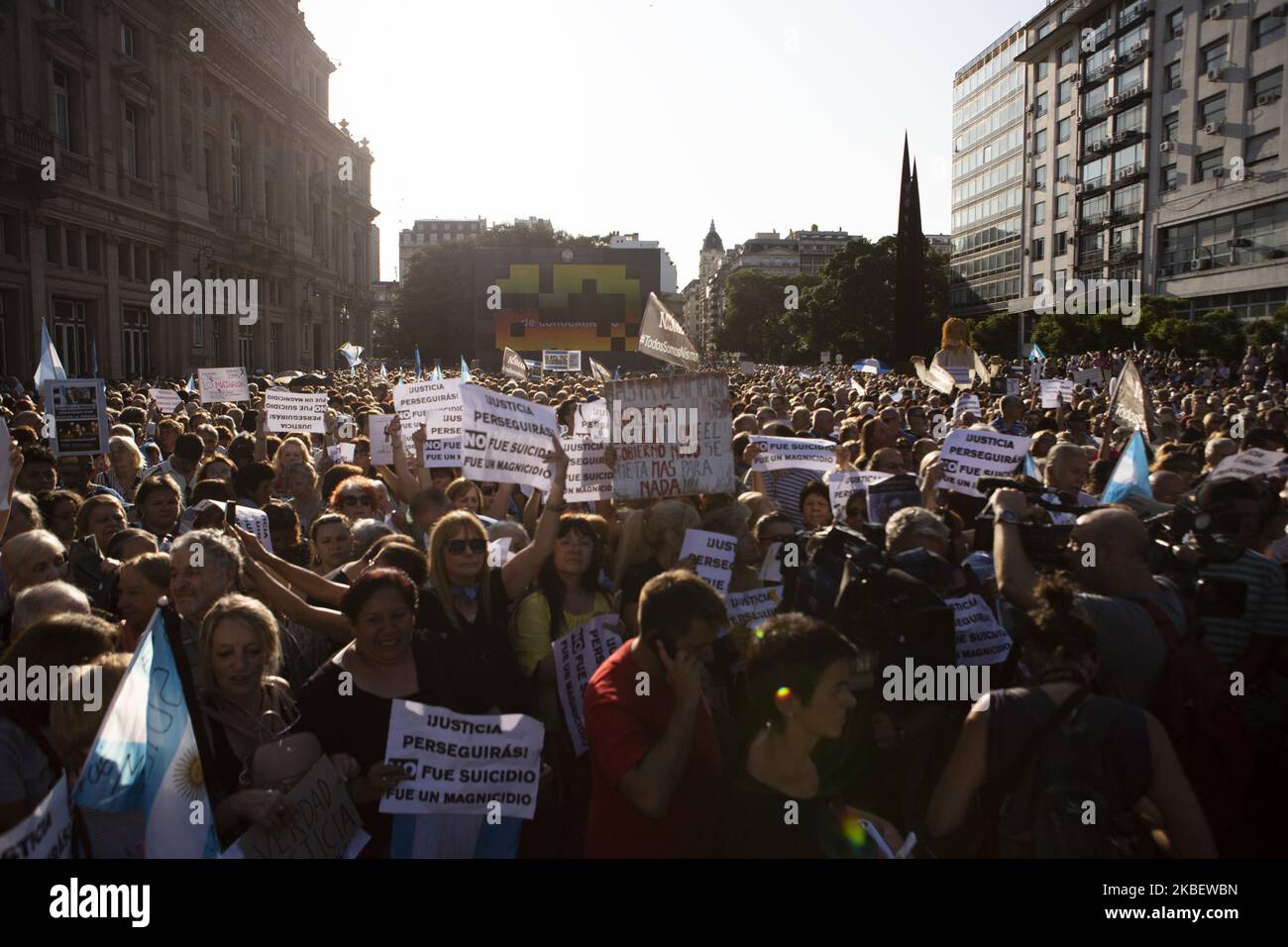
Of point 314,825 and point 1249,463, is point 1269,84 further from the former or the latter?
point 314,825

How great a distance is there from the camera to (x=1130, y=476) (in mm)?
6340


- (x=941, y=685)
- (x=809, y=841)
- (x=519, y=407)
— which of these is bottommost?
(x=809, y=841)

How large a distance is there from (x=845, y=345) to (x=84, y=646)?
5520 cm

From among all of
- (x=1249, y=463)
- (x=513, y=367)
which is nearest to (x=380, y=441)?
(x=1249, y=463)

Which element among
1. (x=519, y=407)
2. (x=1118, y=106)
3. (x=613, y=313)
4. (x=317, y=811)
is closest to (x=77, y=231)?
(x=613, y=313)

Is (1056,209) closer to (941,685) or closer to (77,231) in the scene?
(77,231)

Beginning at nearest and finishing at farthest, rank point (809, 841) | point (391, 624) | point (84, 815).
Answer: point (84, 815)
point (809, 841)
point (391, 624)

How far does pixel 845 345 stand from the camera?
56.5 meters

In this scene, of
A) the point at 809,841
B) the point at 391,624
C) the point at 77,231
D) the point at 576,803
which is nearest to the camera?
the point at 809,841

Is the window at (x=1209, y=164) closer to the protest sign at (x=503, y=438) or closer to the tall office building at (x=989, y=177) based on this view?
the tall office building at (x=989, y=177)

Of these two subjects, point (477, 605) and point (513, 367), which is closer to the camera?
point (477, 605)

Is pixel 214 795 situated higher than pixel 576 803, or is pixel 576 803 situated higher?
pixel 214 795

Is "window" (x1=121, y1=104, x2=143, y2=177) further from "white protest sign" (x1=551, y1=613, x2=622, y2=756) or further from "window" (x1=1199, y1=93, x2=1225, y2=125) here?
"window" (x1=1199, y1=93, x2=1225, y2=125)

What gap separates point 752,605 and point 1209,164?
158 ft
